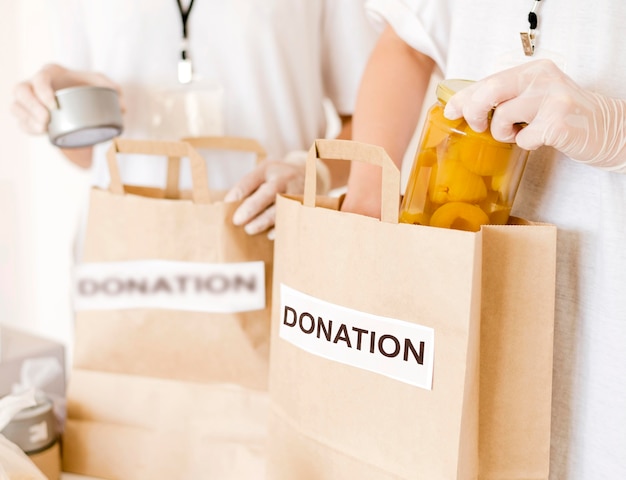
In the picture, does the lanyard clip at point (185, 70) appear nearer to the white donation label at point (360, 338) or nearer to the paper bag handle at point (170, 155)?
the paper bag handle at point (170, 155)

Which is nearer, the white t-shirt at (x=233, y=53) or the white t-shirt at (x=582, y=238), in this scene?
the white t-shirt at (x=582, y=238)

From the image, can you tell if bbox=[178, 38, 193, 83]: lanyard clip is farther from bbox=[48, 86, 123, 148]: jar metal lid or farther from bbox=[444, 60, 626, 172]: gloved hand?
bbox=[444, 60, 626, 172]: gloved hand

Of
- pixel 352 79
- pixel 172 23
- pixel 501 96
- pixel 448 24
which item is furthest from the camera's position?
pixel 352 79

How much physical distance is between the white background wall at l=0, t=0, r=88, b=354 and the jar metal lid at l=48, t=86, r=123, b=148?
968 mm

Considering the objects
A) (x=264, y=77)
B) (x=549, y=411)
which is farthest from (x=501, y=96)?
(x=264, y=77)

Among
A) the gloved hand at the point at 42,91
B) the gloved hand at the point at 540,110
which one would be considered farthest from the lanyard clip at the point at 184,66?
the gloved hand at the point at 540,110

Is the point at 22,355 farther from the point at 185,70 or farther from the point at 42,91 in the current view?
the point at 185,70

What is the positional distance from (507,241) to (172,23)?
717mm

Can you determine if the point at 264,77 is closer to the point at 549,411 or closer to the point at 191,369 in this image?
the point at 191,369

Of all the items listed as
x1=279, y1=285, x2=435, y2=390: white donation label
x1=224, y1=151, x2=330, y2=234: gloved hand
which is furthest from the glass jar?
x1=224, y1=151, x2=330, y2=234: gloved hand

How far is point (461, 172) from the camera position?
602 millimetres

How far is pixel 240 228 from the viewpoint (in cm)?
84

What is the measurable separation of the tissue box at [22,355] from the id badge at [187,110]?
14.3 inches

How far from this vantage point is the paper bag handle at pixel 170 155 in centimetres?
83
